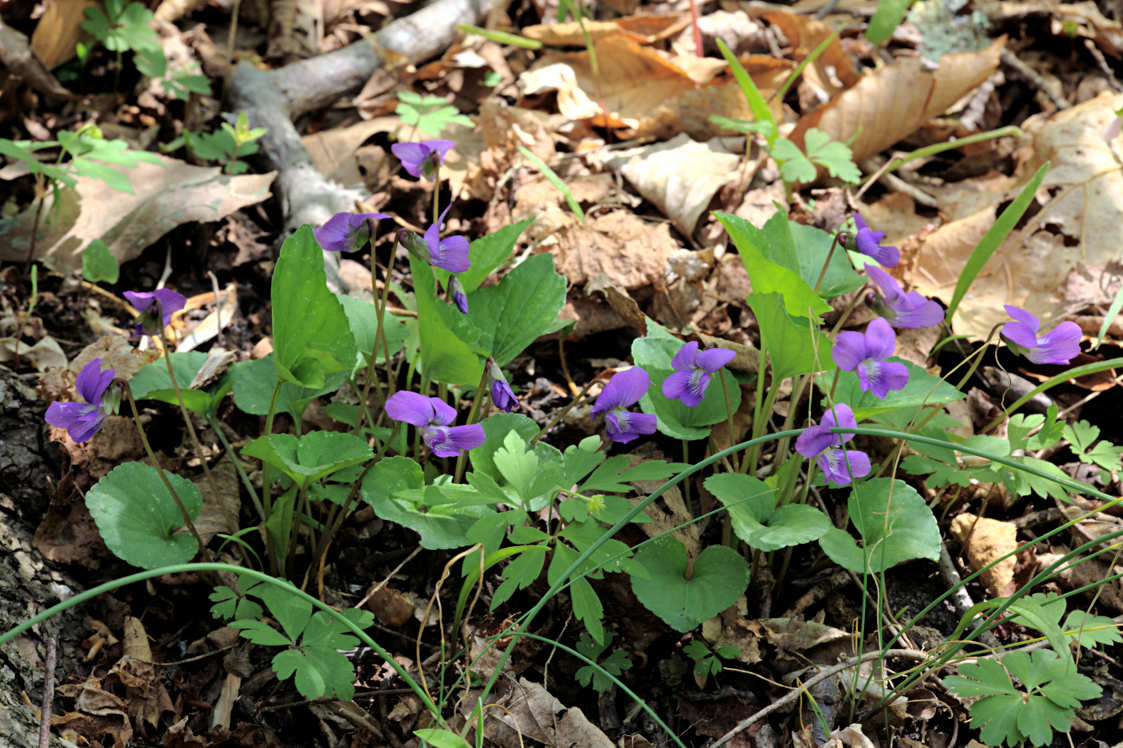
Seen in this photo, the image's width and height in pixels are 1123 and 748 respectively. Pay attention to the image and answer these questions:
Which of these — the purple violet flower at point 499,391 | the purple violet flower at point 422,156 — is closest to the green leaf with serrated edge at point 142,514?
the purple violet flower at point 499,391

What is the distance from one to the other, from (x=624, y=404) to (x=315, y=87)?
2.42 metres

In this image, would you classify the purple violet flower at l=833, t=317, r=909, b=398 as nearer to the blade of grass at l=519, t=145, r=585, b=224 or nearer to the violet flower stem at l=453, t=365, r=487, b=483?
the violet flower stem at l=453, t=365, r=487, b=483

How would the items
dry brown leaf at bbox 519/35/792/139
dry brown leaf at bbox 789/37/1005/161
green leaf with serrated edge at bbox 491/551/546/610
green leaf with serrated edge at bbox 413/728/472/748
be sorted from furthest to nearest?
dry brown leaf at bbox 519/35/792/139 → dry brown leaf at bbox 789/37/1005/161 → green leaf with serrated edge at bbox 491/551/546/610 → green leaf with serrated edge at bbox 413/728/472/748

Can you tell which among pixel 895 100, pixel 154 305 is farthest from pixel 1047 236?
pixel 154 305

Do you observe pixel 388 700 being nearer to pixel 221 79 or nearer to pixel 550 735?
pixel 550 735

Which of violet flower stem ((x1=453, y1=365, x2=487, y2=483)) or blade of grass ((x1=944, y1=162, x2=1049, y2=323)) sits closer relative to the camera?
violet flower stem ((x1=453, y1=365, x2=487, y2=483))

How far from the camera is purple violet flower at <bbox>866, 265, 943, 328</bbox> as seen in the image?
1788mm

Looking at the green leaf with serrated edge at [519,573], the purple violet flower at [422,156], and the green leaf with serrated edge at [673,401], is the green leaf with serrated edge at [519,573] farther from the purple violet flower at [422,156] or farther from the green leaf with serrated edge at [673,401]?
the purple violet flower at [422,156]

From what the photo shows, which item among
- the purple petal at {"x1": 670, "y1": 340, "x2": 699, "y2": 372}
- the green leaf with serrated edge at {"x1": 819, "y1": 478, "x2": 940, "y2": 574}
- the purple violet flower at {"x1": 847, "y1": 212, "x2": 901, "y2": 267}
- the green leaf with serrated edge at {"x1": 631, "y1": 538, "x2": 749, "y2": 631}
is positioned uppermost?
the purple violet flower at {"x1": 847, "y1": 212, "x2": 901, "y2": 267}

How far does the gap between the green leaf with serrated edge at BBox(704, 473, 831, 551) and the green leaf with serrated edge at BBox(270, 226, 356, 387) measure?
31.9 inches

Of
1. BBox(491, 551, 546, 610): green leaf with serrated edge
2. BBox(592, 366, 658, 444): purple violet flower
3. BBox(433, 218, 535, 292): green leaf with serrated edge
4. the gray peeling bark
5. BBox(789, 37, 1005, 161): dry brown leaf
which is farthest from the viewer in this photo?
BBox(789, 37, 1005, 161): dry brown leaf

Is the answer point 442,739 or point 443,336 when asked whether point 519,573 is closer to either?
point 442,739

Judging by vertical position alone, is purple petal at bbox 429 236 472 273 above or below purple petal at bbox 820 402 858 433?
above

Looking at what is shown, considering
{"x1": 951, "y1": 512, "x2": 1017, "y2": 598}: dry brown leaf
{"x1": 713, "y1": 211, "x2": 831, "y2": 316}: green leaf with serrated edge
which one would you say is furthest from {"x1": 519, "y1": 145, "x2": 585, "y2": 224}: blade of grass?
{"x1": 951, "y1": 512, "x2": 1017, "y2": 598}: dry brown leaf
